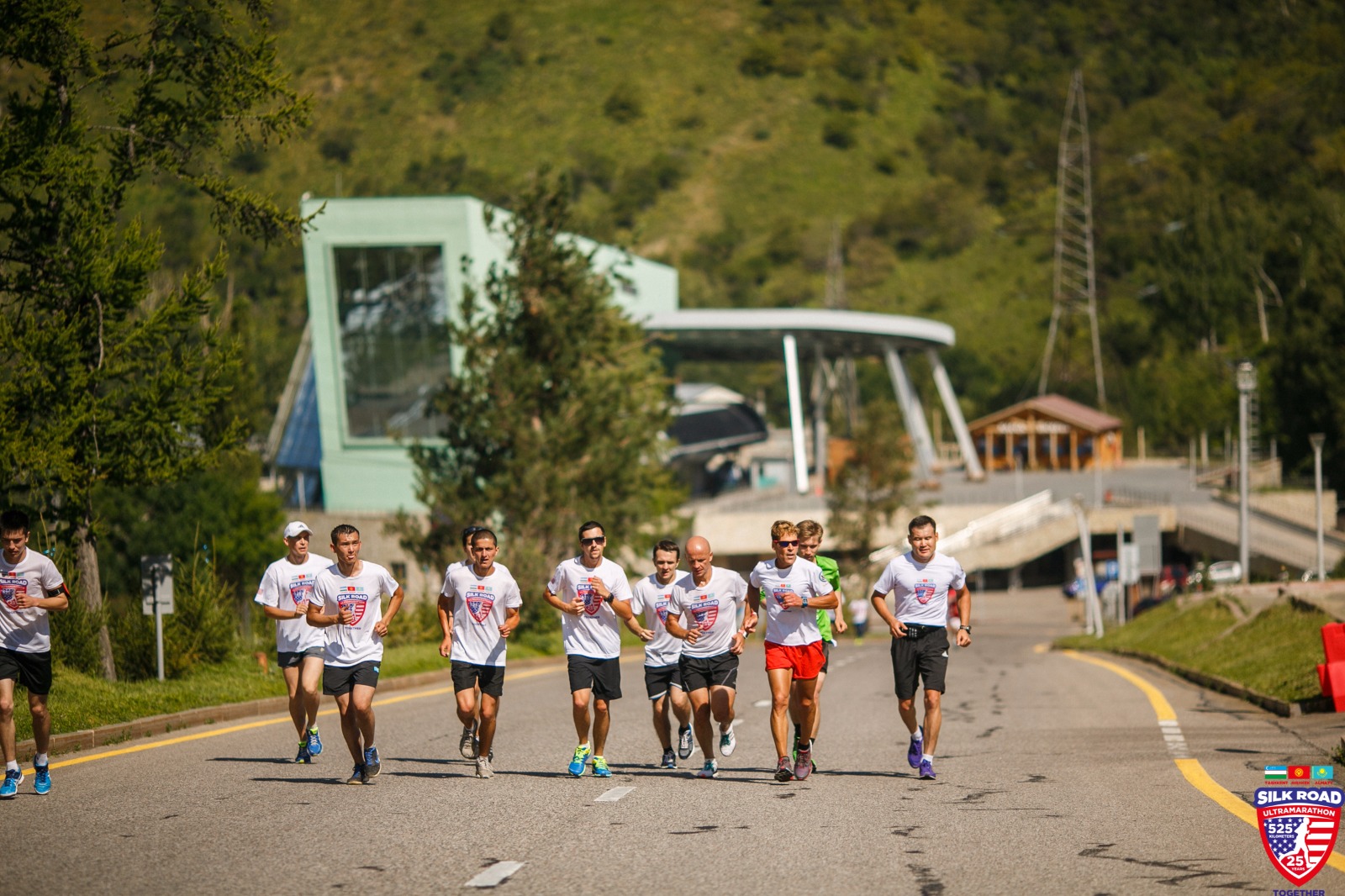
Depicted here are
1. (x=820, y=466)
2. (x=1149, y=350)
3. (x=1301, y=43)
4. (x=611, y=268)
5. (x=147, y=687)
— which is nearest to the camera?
(x=147, y=687)

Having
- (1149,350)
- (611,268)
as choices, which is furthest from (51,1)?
(1149,350)

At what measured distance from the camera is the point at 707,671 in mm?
11578

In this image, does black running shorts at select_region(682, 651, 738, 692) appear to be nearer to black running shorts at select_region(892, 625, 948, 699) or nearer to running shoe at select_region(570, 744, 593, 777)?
running shoe at select_region(570, 744, 593, 777)

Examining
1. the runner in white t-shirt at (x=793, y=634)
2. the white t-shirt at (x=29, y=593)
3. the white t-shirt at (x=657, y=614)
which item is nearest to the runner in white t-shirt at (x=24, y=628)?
the white t-shirt at (x=29, y=593)

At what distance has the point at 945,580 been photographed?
37.9ft

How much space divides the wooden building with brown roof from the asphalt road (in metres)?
78.5

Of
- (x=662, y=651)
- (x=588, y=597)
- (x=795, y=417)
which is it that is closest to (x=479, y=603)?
(x=588, y=597)


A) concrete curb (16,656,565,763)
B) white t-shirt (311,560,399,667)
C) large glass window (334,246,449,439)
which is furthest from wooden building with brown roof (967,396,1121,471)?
white t-shirt (311,560,399,667)

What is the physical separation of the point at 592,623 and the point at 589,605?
0.55 ft

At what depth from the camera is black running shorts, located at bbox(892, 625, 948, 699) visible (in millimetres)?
11422

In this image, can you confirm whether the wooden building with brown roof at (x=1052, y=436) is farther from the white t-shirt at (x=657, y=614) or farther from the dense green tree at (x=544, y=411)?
the white t-shirt at (x=657, y=614)

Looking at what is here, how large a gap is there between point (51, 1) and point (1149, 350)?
119m

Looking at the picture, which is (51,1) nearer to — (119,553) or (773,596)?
(773,596)

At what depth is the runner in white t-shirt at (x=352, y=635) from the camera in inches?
432
